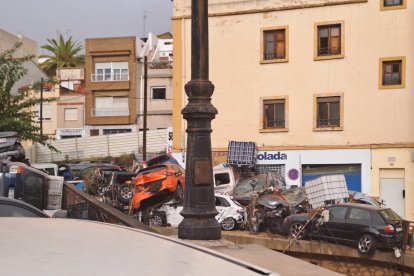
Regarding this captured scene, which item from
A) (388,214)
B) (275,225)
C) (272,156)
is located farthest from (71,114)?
(388,214)

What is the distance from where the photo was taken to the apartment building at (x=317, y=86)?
2548 centimetres

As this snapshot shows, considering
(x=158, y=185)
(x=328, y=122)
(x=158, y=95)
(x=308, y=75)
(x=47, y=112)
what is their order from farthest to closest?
1. (x=47, y=112)
2. (x=158, y=95)
3. (x=308, y=75)
4. (x=328, y=122)
5. (x=158, y=185)

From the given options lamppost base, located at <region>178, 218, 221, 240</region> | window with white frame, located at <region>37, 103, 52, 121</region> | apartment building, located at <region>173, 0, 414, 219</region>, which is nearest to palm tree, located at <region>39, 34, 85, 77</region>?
window with white frame, located at <region>37, 103, 52, 121</region>

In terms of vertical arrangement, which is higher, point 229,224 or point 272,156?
point 272,156

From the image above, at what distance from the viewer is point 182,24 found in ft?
94.1

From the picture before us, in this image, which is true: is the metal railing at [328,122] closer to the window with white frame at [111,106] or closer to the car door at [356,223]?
the car door at [356,223]

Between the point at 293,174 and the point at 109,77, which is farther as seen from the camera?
the point at 109,77

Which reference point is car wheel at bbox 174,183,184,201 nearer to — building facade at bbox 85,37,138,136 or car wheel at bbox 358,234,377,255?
car wheel at bbox 358,234,377,255

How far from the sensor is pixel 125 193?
1812 centimetres

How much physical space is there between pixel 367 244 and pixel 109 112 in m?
36.0

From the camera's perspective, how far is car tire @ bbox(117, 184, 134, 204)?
58.9ft

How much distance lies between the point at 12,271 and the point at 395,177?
25.4 metres

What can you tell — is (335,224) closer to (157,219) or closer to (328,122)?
(157,219)

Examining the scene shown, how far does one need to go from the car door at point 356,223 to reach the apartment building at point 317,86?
10.9 meters
